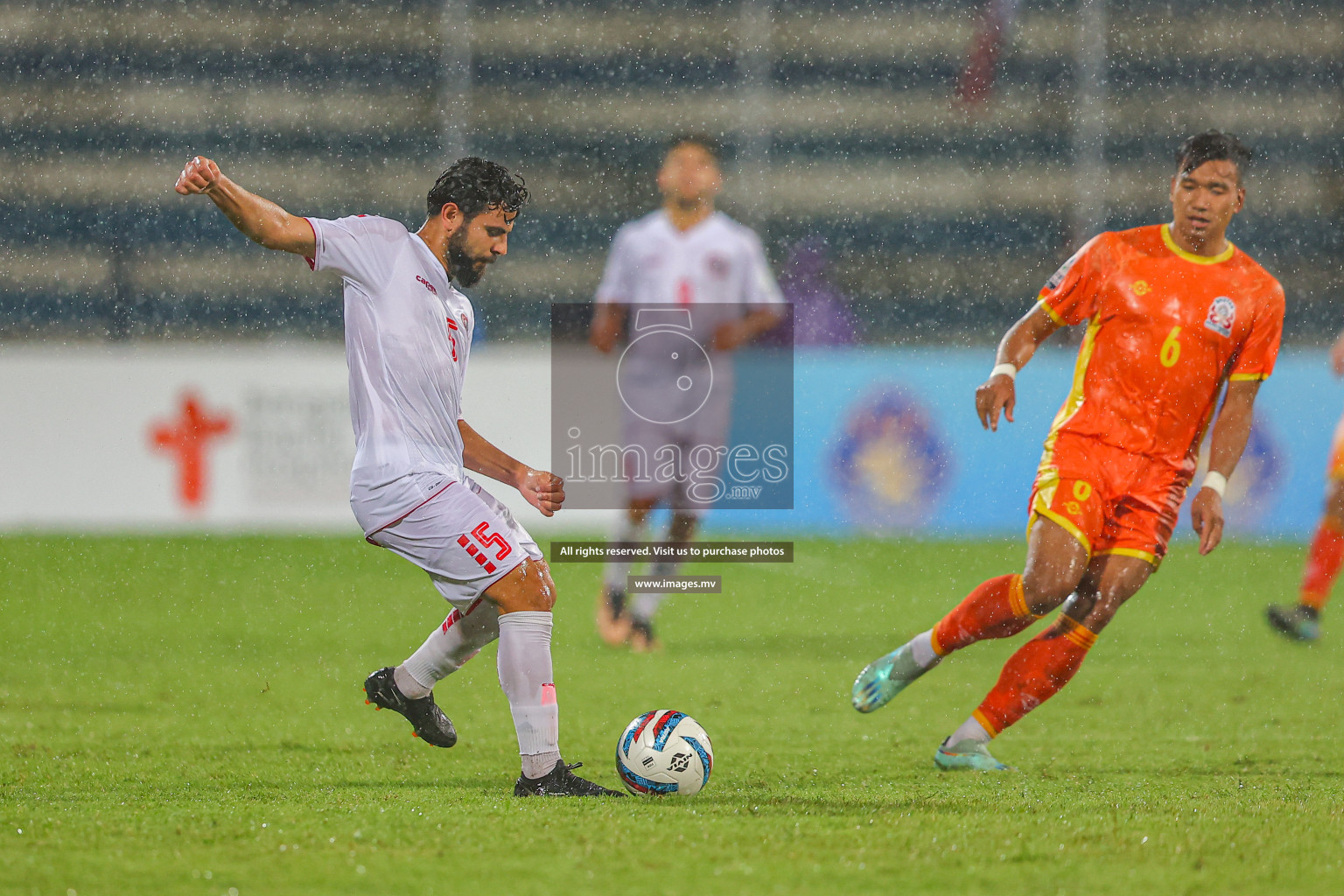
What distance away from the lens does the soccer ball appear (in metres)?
3.78

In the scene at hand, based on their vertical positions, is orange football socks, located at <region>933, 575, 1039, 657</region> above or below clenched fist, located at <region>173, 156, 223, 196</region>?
below

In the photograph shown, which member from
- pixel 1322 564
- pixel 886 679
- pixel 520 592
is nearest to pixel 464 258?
pixel 520 592

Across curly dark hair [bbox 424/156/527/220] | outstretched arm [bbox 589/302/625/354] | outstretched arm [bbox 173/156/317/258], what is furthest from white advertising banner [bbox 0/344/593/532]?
outstretched arm [bbox 173/156/317/258]

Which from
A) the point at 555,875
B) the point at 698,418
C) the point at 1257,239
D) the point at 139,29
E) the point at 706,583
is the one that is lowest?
the point at 706,583

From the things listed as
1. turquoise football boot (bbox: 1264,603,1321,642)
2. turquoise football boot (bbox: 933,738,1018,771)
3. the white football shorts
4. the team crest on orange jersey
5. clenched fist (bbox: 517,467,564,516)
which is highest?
the team crest on orange jersey

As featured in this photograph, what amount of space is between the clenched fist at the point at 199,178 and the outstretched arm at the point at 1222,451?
9.34 feet

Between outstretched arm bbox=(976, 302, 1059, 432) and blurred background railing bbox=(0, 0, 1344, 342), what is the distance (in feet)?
27.6

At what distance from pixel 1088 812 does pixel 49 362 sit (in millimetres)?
8949

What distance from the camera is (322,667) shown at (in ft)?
20.1

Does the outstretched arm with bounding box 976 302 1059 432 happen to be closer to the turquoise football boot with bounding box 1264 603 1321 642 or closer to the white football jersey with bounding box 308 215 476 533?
the white football jersey with bounding box 308 215 476 533

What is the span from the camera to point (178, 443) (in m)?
10.3

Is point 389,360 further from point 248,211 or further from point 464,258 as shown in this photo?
point 248,211

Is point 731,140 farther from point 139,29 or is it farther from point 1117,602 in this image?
point 1117,602

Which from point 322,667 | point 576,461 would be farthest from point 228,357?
point 322,667
